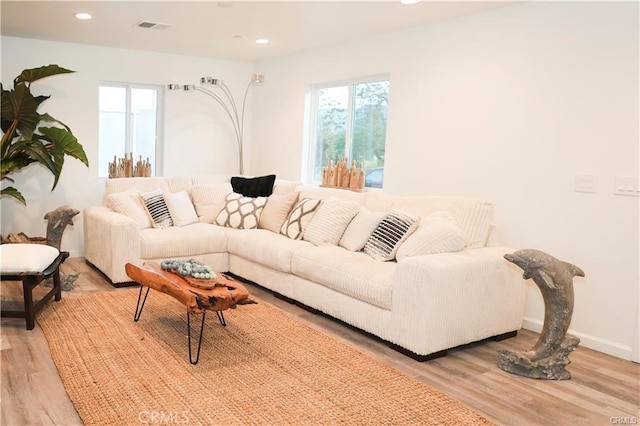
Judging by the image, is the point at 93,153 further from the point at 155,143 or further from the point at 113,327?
the point at 113,327

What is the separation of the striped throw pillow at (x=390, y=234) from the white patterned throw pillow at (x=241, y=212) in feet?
4.91

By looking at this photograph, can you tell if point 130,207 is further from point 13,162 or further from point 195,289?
point 195,289

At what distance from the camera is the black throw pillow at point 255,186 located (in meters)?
5.38

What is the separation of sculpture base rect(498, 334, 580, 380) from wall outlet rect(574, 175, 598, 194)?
1.00 meters

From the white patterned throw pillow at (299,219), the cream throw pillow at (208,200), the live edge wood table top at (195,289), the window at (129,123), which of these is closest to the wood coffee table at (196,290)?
the live edge wood table top at (195,289)

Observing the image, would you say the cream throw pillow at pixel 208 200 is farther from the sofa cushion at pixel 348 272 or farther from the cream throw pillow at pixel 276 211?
the sofa cushion at pixel 348 272

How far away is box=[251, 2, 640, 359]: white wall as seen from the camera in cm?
332

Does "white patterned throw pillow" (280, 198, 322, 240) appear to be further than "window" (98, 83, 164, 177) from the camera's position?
No

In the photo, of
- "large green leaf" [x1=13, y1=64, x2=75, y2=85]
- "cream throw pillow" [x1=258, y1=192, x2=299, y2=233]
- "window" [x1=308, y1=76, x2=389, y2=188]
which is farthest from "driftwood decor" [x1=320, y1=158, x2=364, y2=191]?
"large green leaf" [x1=13, y1=64, x2=75, y2=85]

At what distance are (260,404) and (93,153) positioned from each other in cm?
429

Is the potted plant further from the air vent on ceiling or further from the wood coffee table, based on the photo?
the wood coffee table

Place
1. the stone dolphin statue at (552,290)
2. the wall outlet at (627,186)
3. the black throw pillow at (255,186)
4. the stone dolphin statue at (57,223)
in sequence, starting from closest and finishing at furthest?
the stone dolphin statue at (552,290)
the wall outlet at (627,186)
the stone dolphin statue at (57,223)
the black throw pillow at (255,186)

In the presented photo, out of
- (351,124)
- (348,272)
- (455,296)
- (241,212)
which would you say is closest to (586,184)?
(455,296)

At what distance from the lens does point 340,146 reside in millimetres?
5699
